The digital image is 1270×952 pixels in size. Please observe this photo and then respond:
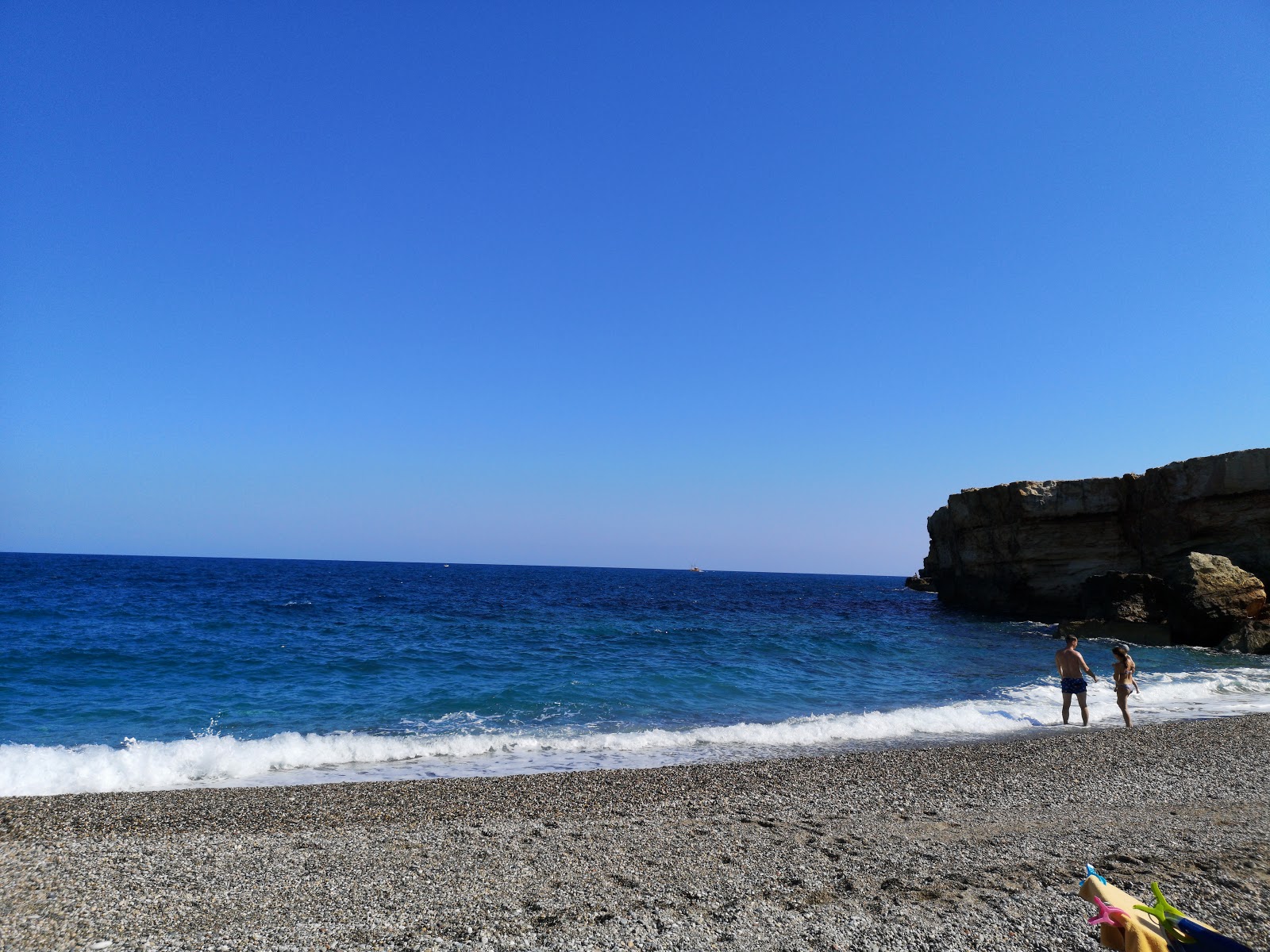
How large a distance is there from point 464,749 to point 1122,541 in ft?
117

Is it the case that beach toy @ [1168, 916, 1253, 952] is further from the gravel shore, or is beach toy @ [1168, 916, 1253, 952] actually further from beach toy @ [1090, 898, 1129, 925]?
the gravel shore

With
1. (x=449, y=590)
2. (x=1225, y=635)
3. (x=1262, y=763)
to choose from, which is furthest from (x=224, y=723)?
(x=449, y=590)

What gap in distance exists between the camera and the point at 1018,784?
860 cm

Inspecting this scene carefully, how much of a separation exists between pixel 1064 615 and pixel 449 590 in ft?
145

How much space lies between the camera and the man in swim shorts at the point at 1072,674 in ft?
42.9

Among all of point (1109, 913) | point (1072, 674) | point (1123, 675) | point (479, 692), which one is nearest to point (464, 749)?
point (479, 692)

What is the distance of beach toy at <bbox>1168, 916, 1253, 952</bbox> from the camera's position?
301 centimetres

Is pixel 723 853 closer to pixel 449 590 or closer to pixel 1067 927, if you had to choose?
pixel 1067 927

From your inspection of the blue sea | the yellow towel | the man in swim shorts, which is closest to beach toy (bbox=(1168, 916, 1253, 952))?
the yellow towel

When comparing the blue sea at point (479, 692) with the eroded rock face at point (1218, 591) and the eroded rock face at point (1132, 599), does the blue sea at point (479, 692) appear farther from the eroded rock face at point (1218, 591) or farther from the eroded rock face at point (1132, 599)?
the eroded rock face at point (1132, 599)

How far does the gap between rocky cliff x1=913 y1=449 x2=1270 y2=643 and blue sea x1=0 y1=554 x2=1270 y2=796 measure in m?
3.46

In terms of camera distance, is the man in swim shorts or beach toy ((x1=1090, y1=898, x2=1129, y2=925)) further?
the man in swim shorts

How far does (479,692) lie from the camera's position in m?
16.0

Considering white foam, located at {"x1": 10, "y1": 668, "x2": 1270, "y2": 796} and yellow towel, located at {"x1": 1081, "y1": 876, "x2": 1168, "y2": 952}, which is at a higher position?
yellow towel, located at {"x1": 1081, "y1": 876, "x2": 1168, "y2": 952}
